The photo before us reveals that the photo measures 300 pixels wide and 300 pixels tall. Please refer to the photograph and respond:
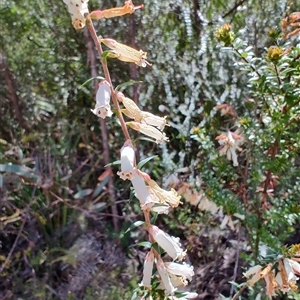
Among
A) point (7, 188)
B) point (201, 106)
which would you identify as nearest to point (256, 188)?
point (201, 106)

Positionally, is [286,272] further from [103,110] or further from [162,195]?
[103,110]

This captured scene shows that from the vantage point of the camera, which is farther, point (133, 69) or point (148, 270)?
point (133, 69)

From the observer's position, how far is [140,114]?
1.19 metres

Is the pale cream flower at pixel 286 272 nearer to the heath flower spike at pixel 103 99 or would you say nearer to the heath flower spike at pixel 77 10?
the heath flower spike at pixel 103 99

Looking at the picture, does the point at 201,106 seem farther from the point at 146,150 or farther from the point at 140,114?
the point at 140,114

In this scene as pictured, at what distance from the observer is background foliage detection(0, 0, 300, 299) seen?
92.0 inches

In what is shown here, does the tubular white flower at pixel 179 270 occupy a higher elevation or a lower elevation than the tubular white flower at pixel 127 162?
lower

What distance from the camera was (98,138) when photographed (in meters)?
2.82

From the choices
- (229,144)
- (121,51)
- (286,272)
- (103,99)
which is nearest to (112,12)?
(121,51)

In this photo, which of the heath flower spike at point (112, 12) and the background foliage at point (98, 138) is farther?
the background foliage at point (98, 138)

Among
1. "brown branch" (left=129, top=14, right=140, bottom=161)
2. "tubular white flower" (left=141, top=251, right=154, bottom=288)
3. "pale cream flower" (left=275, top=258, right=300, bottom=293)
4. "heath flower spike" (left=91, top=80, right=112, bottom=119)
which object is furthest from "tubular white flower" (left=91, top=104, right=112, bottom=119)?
"brown branch" (left=129, top=14, right=140, bottom=161)

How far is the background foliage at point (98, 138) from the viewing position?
234 cm

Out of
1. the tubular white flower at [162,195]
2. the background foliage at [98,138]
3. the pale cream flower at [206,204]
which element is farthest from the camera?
the background foliage at [98,138]

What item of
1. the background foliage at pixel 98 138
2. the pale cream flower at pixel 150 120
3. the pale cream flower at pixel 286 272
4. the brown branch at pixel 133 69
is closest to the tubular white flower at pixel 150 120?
the pale cream flower at pixel 150 120
